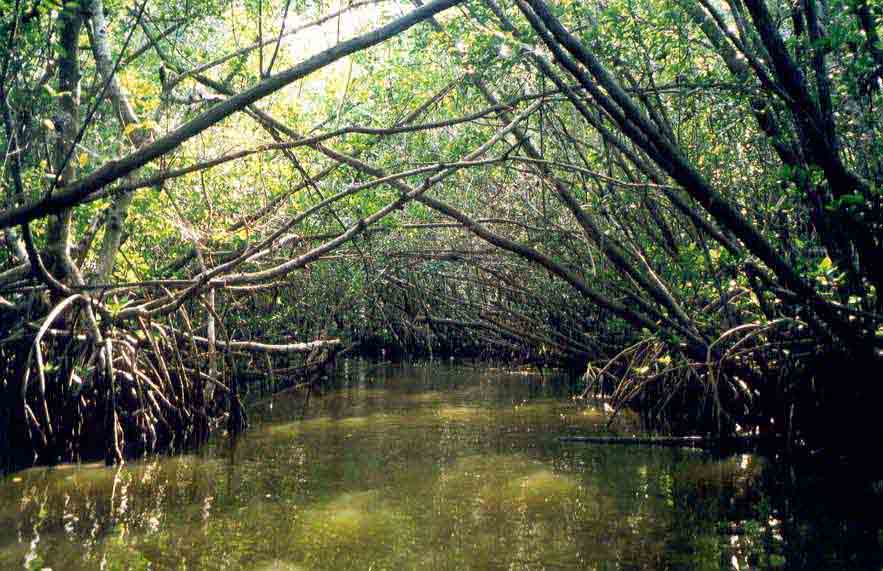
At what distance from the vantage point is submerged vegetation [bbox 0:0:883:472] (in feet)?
13.5

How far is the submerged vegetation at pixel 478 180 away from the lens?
4.13 metres

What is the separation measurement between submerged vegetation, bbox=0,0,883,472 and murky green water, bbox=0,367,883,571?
0.35 meters

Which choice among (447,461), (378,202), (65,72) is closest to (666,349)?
(447,461)

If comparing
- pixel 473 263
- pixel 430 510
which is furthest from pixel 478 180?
pixel 430 510

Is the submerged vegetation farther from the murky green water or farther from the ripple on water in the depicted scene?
the murky green water

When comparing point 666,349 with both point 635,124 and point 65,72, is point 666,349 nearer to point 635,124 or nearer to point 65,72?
point 635,124

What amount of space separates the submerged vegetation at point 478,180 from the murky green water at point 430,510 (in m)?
0.35

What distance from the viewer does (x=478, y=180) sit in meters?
8.97

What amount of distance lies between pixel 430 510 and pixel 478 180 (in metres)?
5.10

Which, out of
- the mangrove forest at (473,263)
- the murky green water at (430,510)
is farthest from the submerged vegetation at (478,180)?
the murky green water at (430,510)

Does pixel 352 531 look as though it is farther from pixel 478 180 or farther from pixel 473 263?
pixel 478 180

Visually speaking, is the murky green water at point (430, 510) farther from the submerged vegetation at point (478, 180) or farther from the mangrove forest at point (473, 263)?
the submerged vegetation at point (478, 180)

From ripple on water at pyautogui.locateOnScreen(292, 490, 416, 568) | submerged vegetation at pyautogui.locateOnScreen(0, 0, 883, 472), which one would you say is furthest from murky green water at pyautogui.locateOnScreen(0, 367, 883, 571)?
submerged vegetation at pyautogui.locateOnScreen(0, 0, 883, 472)

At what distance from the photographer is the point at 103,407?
5.88m
